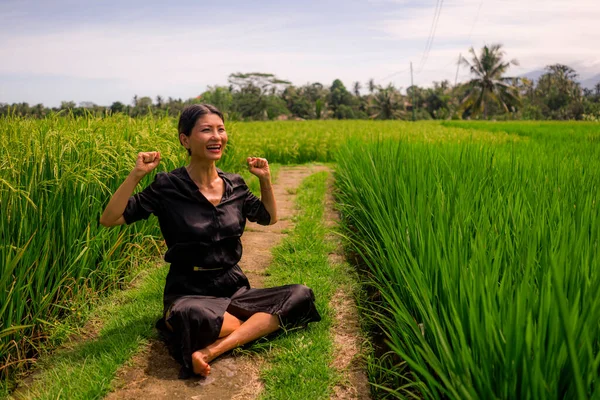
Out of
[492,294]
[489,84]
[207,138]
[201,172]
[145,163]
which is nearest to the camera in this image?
[492,294]

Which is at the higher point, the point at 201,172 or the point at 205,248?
the point at 201,172

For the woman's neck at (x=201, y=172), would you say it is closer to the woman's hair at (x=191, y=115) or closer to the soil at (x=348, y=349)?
the woman's hair at (x=191, y=115)

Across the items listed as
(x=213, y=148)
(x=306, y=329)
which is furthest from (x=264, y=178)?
(x=306, y=329)

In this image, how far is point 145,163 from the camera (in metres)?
2.12

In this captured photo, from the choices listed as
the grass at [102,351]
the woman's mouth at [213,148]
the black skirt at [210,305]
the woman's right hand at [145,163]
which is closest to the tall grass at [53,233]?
the grass at [102,351]

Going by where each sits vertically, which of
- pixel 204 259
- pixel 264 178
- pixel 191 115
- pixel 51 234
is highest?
pixel 191 115

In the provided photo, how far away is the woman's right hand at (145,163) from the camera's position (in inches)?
81.9

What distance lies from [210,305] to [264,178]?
638mm

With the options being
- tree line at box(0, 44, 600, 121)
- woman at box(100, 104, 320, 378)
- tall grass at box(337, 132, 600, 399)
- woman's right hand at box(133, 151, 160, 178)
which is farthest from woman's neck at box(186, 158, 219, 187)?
tree line at box(0, 44, 600, 121)

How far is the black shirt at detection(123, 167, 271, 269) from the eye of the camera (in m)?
2.26

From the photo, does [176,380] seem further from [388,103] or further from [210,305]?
[388,103]

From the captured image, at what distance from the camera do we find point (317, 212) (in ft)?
16.3

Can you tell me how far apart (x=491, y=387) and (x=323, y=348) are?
1.03 meters

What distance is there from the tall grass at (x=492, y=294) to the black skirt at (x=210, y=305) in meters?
0.45
